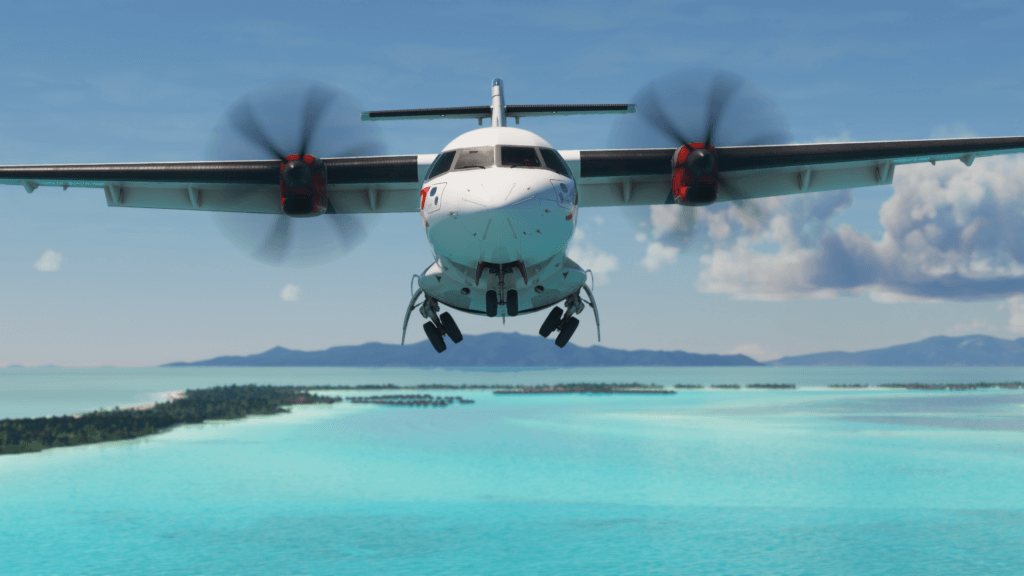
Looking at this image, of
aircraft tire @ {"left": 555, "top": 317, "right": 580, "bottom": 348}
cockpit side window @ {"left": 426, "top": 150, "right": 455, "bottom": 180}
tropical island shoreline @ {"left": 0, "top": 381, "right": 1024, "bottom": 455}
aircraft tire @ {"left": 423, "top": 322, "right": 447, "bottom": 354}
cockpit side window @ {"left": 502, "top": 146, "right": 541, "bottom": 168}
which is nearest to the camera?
cockpit side window @ {"left": 502, "top": 146, "right": 541, "bottom": 168}

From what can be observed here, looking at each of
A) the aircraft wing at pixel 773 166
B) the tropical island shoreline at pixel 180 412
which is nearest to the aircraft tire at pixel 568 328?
the aircraft wing at pixel 773 166

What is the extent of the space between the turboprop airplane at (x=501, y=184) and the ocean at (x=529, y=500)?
3492 cm

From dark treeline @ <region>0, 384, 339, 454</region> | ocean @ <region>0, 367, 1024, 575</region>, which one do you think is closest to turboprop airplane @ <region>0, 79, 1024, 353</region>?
ocean @ <region>0, 367, 1024, 575</region>

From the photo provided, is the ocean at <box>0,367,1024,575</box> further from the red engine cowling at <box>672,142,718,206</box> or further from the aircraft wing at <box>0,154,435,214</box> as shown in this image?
the red engine cowling at <box>672,142,718,206</box>

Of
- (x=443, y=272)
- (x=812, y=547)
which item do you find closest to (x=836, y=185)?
(x=443, y=272)

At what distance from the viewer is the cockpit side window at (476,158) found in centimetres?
785

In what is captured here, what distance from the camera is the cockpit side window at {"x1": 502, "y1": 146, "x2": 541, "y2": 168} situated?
25.7ft

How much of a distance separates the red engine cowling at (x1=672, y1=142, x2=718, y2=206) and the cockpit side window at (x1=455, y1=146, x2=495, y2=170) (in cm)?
456

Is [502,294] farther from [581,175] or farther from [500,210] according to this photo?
[581,175]

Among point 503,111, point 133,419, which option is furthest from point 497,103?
point 133,419

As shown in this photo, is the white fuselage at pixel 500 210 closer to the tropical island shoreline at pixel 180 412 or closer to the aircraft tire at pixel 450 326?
the aircraft tire at pixel 450 326

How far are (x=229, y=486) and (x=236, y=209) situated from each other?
56.9 m

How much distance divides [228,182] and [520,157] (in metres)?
6.38

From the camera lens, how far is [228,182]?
1191 centimetres
